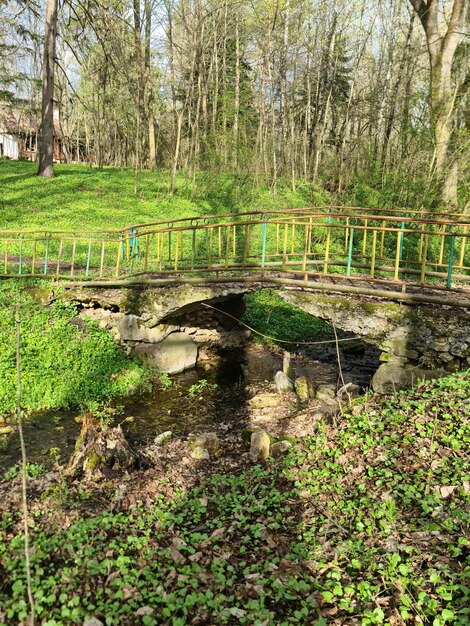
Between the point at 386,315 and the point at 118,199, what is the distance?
1518 centimetres

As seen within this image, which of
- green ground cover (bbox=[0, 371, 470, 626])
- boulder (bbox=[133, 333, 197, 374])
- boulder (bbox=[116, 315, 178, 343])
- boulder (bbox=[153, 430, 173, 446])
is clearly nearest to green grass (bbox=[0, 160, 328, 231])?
boulder (bbox=[116, 315, 178, 343])

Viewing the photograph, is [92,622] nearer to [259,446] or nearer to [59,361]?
[259,446]

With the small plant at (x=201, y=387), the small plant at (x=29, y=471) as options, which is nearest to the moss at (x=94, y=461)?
the small plant at (x=29, y=471)

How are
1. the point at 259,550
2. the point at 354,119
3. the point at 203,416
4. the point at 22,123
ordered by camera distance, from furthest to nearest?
the point at 22,123 < the point at 354,119 < the point at 203,416 < the point at 259,550

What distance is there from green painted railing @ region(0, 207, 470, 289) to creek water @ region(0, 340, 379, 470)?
2.10m

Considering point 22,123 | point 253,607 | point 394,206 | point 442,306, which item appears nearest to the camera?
point 253,607

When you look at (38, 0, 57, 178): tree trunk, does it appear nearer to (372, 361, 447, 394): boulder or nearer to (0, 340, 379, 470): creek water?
(0, 340, 379, 470): creek water

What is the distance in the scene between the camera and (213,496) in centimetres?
540

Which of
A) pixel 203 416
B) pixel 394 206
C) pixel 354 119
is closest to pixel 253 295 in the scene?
pixel 394 206

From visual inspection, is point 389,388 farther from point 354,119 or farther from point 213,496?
point 354,119

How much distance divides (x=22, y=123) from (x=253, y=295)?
38.5m

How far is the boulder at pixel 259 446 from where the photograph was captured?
637 centimetres

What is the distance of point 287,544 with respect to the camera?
4465 millimetres

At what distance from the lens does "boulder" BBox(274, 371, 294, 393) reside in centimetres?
920
